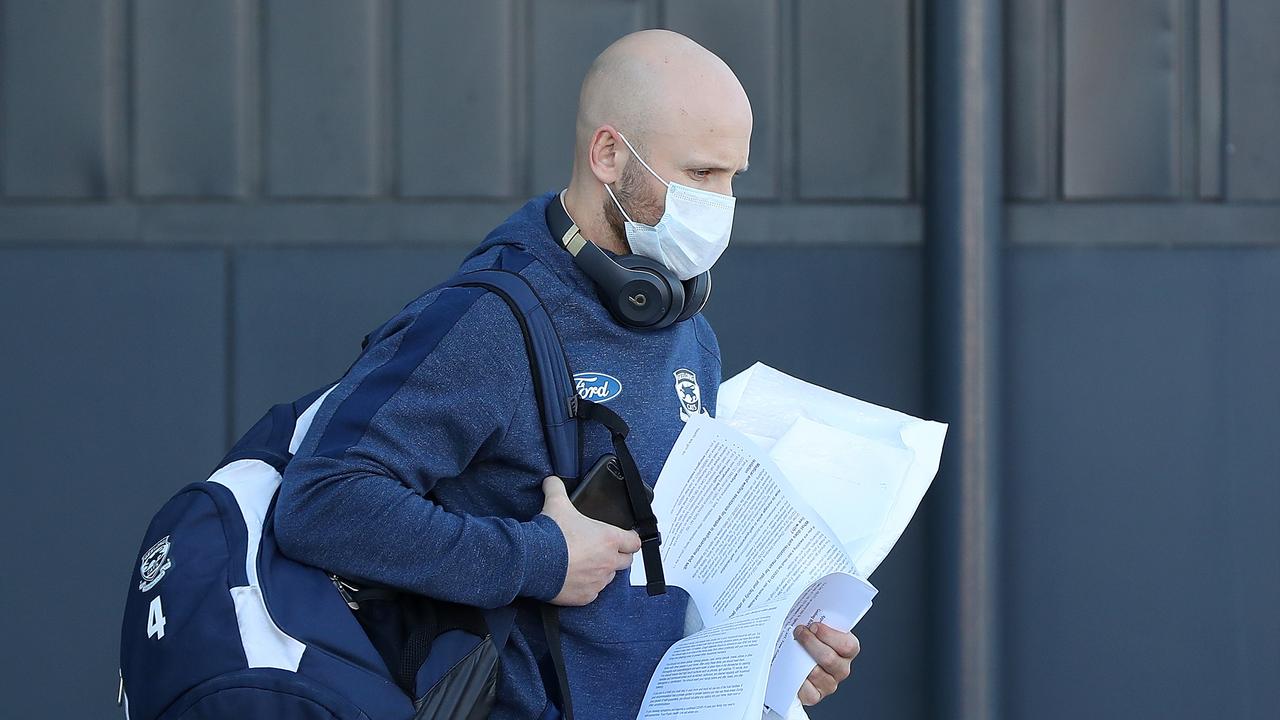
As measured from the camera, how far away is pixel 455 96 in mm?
3875

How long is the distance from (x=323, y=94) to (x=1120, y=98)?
246cm

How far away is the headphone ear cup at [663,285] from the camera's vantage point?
187cm

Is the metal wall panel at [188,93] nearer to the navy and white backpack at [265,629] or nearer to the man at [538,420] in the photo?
the man at [538,420]

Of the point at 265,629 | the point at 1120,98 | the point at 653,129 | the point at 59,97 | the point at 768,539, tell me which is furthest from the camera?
the point at 1120,98

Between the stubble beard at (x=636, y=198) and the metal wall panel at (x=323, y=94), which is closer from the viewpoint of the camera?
the stubble beard at (x=636, y=198)

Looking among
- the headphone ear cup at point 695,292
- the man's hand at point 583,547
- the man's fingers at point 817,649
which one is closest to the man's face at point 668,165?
the headphone ear cup at point 695,292

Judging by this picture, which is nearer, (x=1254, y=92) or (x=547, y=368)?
(x=547, y=368)

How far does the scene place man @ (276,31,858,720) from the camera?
161 cm

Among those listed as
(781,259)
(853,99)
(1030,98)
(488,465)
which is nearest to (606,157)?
(488,465)

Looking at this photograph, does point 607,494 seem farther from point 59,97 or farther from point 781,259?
point 59,97

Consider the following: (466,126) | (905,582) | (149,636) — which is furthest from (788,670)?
(466,126)

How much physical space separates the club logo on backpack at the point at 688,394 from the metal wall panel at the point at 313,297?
6.50 ft

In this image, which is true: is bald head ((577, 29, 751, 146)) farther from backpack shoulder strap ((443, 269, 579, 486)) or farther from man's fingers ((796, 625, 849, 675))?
man's fingers ((796, 625, 849, 675))

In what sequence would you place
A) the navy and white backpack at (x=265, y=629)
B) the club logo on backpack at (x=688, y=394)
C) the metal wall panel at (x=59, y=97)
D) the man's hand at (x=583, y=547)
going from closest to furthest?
the navy and white backpack at (x=265, y=629), the man's hand at (x=583, y=547), the club logo on backpack at (x=688, y=394), the metal wall panel at (x=59, y=97)
